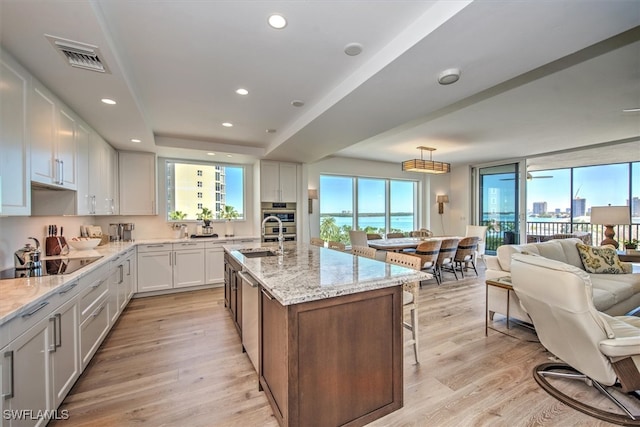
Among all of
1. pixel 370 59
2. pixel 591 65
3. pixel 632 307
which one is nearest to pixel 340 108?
pixel 370 59

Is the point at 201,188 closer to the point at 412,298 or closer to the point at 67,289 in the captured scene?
the point at 67,289

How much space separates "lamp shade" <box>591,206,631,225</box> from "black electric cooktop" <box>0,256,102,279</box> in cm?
696

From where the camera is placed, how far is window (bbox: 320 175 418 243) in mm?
6875

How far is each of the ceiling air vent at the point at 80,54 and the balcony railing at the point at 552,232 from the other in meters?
8.53

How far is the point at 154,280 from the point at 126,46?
3.53 m

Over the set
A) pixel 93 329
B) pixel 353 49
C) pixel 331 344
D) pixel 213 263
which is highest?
pixel 353 49

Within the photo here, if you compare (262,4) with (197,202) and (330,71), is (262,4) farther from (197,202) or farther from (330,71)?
(197,202)

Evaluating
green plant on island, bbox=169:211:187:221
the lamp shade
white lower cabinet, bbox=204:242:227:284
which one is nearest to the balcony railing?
the lamp shade

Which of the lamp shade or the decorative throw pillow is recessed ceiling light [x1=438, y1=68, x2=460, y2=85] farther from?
the lamp shade

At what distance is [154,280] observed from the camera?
436 cm

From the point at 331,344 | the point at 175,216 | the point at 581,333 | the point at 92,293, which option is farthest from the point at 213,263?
the point at 581,333

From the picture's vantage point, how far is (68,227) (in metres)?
3.42

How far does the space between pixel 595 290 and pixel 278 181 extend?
15.7 feet

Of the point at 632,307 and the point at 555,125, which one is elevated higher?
the point at 555,125
